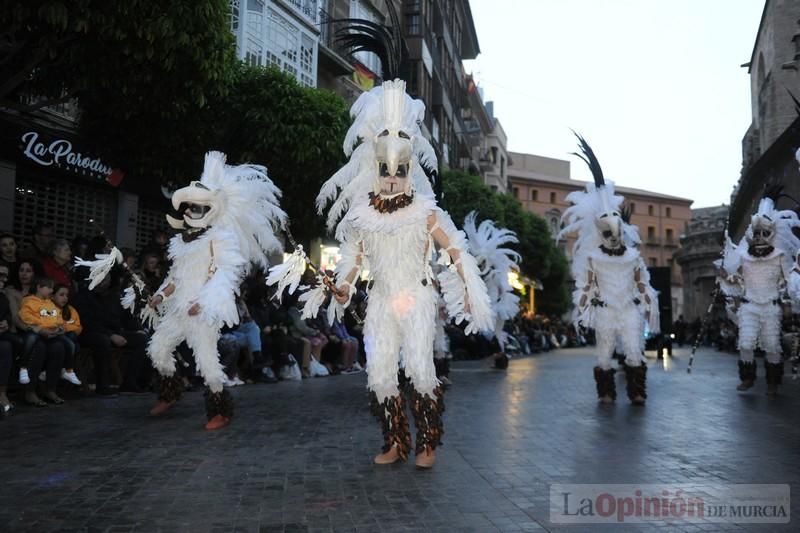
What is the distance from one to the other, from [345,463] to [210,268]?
8.80 feet

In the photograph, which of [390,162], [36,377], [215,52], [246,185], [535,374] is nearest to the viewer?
[390,162]

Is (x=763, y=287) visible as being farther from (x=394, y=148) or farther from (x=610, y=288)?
(x=394, y=148)

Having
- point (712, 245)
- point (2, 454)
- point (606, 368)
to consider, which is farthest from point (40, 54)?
point (712, 245)

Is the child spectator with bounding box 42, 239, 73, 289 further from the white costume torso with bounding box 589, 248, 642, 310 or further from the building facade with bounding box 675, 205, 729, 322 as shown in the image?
the building facade with bounding box 675, 205, 729, 322

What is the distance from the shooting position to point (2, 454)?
5.45 metres

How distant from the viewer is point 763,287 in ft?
32.7

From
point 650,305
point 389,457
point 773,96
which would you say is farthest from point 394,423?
point 773,96

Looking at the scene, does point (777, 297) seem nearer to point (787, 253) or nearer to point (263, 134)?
point (787, 253)

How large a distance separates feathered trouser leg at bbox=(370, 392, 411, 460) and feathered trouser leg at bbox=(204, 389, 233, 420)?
2190 millimetres

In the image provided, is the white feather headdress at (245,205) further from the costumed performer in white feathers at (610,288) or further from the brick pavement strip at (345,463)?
the costumed performer in white feathers at (610,288)

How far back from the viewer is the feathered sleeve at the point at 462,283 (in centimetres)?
536

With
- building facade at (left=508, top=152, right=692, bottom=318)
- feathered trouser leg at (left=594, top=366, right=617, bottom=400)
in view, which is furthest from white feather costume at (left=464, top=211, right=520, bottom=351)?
building facade at (left=508, top=152, right=692, bottom=318)

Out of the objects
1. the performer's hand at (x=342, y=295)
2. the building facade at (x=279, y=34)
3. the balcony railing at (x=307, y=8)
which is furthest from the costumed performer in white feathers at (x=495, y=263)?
the balcony railing at (x=307, y=8)

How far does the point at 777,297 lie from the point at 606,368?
291 cm
